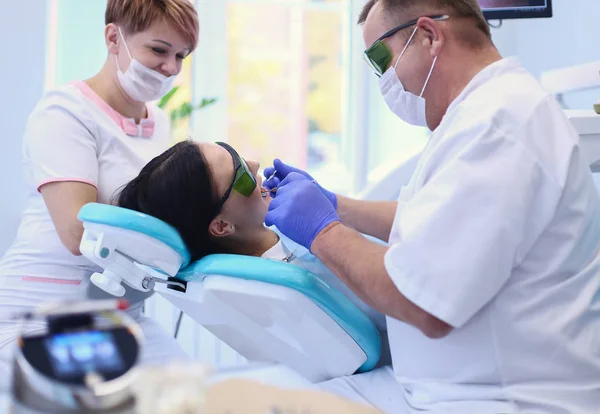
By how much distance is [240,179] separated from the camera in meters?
1.60

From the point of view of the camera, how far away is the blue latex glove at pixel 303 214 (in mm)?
1310

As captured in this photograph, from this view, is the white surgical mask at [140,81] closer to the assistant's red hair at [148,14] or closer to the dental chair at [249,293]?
the assistant's red hair at [148,14]

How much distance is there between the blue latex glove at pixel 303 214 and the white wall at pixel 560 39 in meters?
2.00

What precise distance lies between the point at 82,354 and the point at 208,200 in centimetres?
106

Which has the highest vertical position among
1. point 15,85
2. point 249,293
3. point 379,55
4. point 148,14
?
point 148,14

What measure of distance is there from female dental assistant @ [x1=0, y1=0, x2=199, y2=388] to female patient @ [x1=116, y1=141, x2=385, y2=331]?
Result: 0.85ft

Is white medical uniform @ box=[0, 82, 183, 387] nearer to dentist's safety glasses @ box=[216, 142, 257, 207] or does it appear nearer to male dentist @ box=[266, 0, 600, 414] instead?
dentist's safety glasses @ box=[216, 142, 257, 207]

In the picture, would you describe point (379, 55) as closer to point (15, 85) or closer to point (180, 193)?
point (180, 193)

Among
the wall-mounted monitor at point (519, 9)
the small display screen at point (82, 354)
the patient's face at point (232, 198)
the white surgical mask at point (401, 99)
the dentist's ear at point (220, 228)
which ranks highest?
the wall-mounted monitor at point (519, 9)

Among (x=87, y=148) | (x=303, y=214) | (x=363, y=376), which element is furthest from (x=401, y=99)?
(x=87, y=148)

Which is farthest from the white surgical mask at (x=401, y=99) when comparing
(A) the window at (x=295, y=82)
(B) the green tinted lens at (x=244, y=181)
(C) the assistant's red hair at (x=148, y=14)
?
(A) the window at (x=295, y=82)

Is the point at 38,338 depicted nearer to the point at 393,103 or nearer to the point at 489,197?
the point at 489,197

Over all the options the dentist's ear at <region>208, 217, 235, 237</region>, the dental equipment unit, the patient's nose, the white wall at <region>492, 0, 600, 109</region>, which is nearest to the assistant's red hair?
the patient's nose

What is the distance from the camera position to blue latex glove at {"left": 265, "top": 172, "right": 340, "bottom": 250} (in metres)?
1.31
